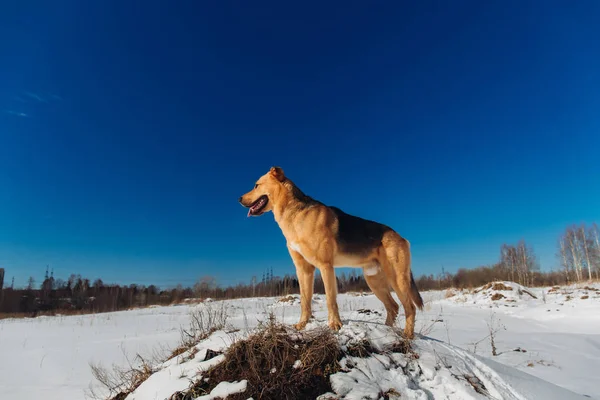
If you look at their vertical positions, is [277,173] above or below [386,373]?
above

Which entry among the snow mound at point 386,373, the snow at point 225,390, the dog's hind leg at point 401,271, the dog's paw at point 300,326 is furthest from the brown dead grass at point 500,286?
the snow at point 225,390

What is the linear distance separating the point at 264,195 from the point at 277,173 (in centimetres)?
42

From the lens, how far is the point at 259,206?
18.6ft

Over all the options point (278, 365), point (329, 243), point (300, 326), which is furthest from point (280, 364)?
point (329, 243)

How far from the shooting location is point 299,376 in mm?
4125

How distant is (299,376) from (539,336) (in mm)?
13335

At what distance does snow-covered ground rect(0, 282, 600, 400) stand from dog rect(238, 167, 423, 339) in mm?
576

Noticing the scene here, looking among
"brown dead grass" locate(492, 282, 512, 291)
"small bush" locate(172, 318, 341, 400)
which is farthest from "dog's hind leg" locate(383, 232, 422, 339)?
"brown dead grass" locate(492, 282, 512, 291)

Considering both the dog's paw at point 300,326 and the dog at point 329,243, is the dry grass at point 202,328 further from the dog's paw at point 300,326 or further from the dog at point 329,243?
the dog at point 329,243

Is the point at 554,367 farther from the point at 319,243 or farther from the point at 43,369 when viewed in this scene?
the point at 43,369

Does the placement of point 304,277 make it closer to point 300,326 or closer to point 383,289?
point 300,326

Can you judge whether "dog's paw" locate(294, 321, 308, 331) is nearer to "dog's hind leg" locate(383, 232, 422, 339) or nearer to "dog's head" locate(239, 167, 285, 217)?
"dog's hind leg" locate(383, 232, 422, 339)

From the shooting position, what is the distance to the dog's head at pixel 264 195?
18.6 ft

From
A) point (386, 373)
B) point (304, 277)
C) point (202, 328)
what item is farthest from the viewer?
point (202, 328)
